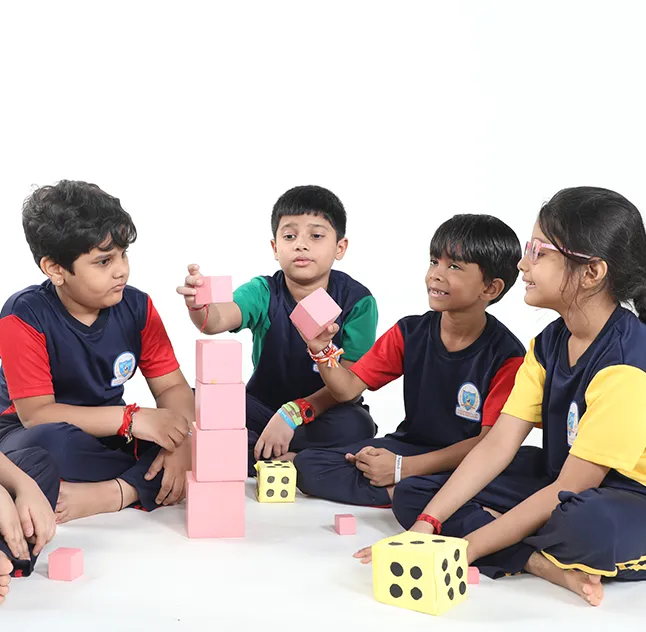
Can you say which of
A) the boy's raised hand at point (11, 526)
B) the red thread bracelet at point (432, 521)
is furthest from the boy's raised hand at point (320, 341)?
the boy's raised hand at point (11, 526)

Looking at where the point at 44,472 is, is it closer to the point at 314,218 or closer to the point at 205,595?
the point at 205,595

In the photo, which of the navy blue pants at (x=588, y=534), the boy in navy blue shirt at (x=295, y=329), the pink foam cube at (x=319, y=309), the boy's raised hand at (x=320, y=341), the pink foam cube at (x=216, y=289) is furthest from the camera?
the boy in navy blue shirt at (x=295, y=329)

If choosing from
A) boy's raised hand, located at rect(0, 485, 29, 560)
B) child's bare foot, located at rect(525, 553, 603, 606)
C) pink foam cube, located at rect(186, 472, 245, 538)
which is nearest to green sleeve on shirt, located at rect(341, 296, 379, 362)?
pink foam cube, located at rect(186, 472, 245, 538)

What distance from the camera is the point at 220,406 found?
7.77 feet

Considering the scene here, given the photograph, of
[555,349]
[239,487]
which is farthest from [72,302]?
[555,349]

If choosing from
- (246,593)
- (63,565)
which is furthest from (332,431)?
(63,565)

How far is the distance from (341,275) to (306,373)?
0.37 meters

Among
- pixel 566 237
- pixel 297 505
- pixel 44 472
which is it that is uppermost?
pixel 566 237

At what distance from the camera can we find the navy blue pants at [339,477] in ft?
8.98

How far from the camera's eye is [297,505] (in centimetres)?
274

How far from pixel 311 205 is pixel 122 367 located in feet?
2.79

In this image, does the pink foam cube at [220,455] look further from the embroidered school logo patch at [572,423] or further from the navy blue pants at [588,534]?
the embroidered school logo patch at [572,423]

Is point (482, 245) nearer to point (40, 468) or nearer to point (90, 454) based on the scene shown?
point (90, 454)

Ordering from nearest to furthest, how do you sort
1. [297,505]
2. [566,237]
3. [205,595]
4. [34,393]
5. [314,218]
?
1. [205,595]
2. [566,237]
3. [34,393]
4. [297,505]
5. [314,218]
